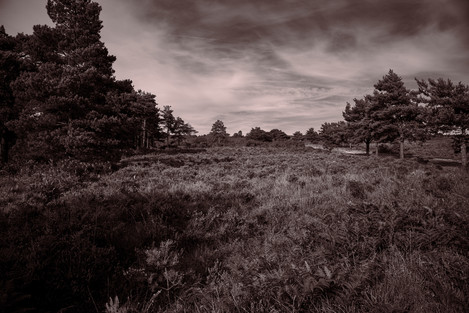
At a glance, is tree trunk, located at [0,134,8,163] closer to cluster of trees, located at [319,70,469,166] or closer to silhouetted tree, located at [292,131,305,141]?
cluster of trees, located at [319,70,469,166]

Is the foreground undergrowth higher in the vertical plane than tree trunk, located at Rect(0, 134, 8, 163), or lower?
lower

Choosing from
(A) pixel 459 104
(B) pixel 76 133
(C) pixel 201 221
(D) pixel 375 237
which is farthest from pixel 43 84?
(A) pixel 459 104

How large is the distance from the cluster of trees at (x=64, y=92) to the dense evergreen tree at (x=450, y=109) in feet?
86.2

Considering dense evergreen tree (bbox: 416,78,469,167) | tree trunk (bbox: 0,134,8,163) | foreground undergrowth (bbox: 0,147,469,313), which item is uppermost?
dense evergreen tree (bbox: 416,78,469,167)

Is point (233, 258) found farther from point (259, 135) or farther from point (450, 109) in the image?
point (259, 135)

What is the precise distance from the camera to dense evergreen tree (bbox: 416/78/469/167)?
20078 millimetres

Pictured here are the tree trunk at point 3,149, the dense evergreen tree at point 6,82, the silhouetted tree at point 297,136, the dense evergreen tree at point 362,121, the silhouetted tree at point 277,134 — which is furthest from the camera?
the silhouetted tree at point 297,136

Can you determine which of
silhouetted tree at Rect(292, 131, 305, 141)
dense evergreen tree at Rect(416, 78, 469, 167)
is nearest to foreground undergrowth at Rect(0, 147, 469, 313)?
dense evergreen tree at Rect(416, 78, 469, 167)

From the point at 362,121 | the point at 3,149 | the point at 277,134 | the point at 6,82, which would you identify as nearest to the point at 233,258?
the point at 6,82

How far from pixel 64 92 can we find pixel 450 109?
1172 inches

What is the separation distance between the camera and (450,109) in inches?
802

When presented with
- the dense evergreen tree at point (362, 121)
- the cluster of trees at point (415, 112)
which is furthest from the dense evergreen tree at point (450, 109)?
the dense evergreen tree at point (362, 121)

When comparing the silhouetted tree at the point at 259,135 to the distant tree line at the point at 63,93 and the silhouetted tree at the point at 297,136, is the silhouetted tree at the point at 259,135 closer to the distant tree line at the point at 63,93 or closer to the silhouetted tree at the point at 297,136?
the silhouetted tree at the point at 297,136

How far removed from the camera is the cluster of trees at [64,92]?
12.5 m
